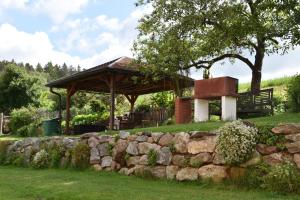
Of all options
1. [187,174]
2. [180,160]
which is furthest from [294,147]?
[180,160]

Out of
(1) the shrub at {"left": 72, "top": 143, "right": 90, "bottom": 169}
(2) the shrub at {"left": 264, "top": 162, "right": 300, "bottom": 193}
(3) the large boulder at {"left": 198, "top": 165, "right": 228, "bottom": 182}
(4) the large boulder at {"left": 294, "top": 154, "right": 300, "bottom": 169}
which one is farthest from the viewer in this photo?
(1) the shrub at {"left": 72, "top": 143, "right": 90, "bottom": 169}

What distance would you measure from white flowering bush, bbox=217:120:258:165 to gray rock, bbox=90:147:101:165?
4085 mm

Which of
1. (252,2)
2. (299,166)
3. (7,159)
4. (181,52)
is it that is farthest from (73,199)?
(252,2)

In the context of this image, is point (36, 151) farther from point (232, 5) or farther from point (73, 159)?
point (232, 5)

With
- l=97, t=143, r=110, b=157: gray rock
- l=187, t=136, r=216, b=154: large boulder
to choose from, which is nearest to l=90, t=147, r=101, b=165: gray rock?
l=97, t=143, r=110, b=157: gray rock

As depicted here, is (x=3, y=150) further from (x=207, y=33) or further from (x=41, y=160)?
(x=207, y=33)

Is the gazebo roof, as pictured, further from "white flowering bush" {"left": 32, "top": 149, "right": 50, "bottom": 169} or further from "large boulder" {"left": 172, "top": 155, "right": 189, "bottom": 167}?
"large boulder" {"left": 172, "top": 155, "right": 189, "bottom": 167}

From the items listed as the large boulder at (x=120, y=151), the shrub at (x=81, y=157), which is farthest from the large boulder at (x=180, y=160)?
the shrub at (x=81, y=157)

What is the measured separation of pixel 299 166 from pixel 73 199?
4.06 meters

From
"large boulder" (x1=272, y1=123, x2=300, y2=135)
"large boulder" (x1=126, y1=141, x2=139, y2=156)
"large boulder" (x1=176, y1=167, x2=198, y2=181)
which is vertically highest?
"large boulder" (x1=272, y1=123, x2=300, y2=135)

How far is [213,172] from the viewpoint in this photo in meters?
9.02

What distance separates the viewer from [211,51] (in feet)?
58.9

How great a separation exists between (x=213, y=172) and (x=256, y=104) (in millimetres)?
6399

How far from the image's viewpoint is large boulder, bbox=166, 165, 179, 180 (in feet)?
32.1
